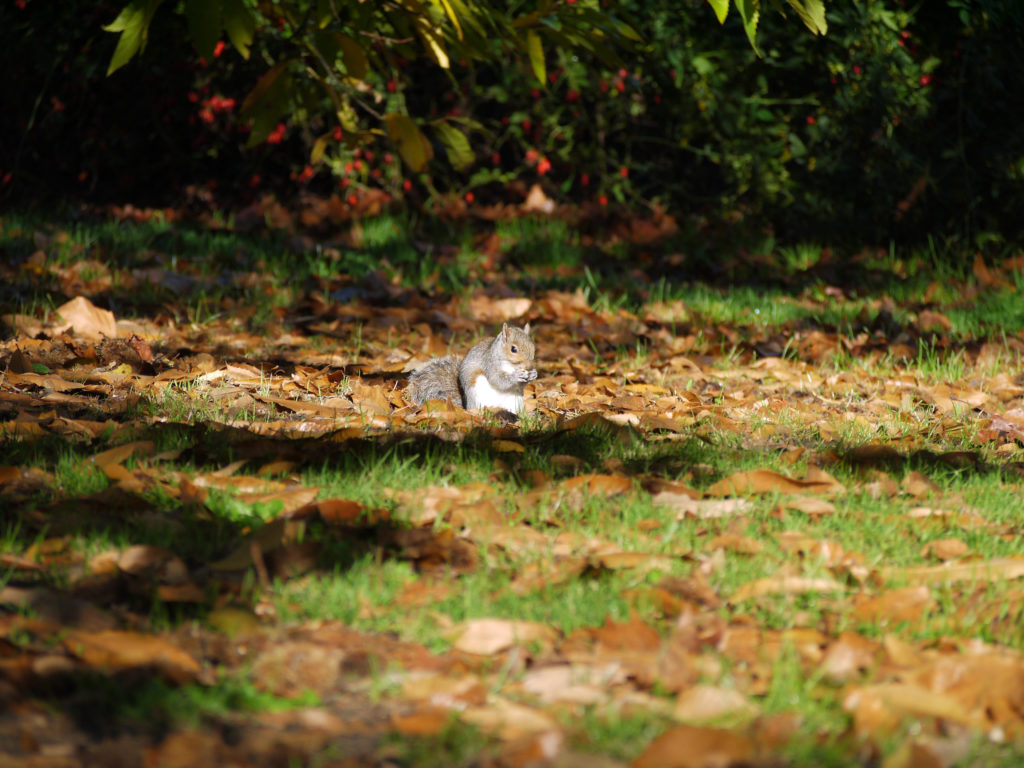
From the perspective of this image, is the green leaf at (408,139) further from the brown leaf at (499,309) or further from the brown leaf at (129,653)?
the brown leaf at (499,309)

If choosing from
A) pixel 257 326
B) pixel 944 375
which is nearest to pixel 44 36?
pixel 257 326

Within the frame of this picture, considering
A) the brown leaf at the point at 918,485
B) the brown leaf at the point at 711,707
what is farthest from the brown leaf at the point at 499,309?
the brown leaf at the point at 711,707

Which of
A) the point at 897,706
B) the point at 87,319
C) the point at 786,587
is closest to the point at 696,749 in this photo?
the point at 897,706

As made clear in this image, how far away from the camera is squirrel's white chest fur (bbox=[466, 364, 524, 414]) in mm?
3904

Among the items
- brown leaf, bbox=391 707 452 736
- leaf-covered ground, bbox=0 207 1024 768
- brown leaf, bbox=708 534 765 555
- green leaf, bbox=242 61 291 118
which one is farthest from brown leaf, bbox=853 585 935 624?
green leaf, bbox=242 61 291 118

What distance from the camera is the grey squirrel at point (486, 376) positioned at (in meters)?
3.89

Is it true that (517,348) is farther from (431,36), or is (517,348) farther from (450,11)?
(450,11)

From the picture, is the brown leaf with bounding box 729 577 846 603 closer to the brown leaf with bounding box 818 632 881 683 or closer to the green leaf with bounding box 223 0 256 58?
the brown leaf with bounding box 818 632 881 683

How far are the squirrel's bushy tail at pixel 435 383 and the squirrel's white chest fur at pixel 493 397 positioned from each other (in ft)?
0.41

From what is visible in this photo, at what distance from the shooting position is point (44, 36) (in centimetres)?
770

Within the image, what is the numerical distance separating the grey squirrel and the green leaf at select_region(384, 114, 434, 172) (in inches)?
33.2

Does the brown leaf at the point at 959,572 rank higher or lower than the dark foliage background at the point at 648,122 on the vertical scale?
lower

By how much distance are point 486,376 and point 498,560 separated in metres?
1.66

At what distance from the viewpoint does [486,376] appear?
12.9ft
